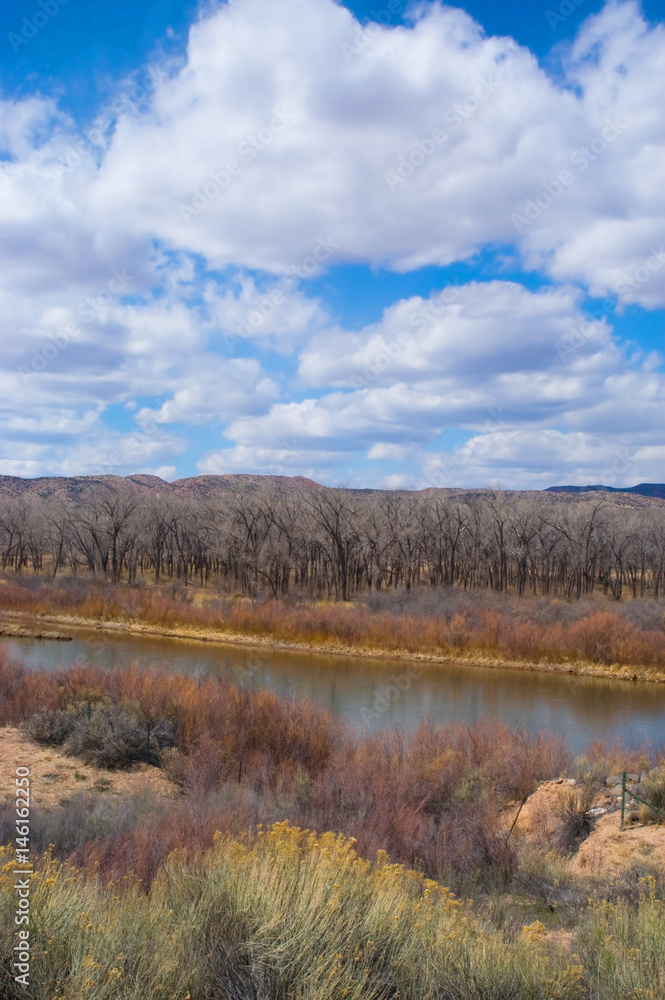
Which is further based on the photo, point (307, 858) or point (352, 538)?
point (352, 538)

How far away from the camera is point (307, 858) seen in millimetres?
5777

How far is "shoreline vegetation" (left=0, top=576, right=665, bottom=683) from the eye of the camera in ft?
104

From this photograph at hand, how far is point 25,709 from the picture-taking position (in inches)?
618

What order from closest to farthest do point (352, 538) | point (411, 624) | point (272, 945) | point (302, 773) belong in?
point (272, 945) → point (302, 773) → point (411, 624) → point (352, 538)

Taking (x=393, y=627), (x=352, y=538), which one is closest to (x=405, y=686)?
(x=393, y=627)

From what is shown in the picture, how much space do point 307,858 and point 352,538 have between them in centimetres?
5094

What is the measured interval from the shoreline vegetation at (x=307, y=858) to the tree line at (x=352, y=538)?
36.0 metres

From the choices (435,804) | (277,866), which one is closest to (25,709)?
(435,804)

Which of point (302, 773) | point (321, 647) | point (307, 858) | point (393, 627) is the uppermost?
point (307, 858)

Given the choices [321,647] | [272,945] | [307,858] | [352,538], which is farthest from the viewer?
[352,538]

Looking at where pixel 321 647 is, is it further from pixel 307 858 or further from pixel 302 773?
pixel 307 858

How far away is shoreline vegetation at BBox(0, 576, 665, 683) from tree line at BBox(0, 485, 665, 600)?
38.2 ft

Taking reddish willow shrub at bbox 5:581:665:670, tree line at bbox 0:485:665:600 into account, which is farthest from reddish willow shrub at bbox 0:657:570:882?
tree line at bbox 0:485:665:600

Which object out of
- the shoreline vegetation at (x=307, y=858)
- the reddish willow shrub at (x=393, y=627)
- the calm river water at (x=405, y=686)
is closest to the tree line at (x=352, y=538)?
the reddish willow shrub at (x=393, y=627)
